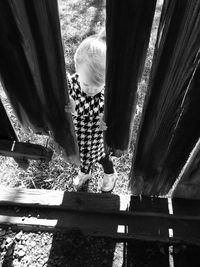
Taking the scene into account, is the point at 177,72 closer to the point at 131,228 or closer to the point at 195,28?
the point at 195,28

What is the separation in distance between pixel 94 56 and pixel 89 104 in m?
0.33

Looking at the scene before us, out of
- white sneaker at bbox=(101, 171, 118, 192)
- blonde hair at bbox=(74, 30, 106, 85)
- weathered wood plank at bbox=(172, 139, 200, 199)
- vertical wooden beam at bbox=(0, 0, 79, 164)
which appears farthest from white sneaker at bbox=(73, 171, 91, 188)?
blonde hair at bbox=(74, 30, 106, 85)

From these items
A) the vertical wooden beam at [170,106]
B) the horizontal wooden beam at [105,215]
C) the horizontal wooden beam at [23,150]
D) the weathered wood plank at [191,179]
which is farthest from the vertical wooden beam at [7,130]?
the weathered wood plank at [191,179]

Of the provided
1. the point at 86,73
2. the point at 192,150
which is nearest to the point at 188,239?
the point at 192,150

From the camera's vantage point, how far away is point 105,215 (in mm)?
2057

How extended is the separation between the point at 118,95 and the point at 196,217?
0.94m

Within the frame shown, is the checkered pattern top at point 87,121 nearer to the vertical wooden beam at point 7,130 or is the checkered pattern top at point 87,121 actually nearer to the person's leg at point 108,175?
the person's leg at point 108,175

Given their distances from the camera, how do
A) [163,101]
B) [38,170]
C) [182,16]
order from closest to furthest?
1. [182,16]
2. [163,101]
3. [38,170]

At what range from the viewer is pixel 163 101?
1.42 m

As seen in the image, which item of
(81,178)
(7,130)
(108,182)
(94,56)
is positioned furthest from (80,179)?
(94,56)

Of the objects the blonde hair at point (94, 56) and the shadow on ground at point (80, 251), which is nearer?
the blonde hair at point (94, 56)

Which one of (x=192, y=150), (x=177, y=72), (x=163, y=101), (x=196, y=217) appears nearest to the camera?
(x=177, y=72)

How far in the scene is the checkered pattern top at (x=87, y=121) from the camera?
1.91m

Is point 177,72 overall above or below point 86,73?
below
